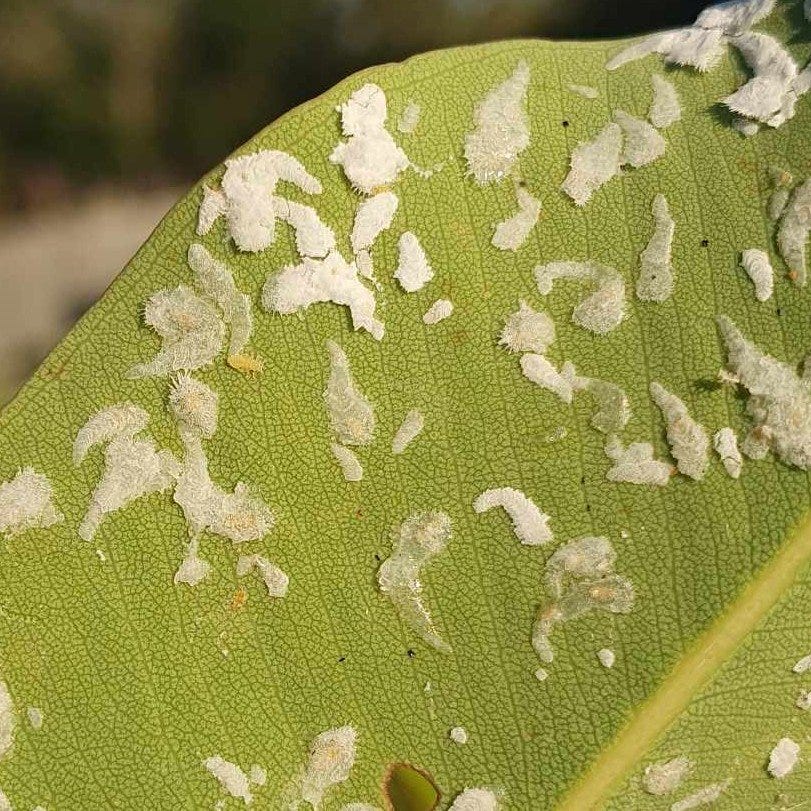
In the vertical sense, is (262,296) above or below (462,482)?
above

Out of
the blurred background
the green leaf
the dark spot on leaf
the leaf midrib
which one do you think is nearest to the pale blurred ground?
the blurred background

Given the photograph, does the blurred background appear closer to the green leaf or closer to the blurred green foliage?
the blurred green foliage

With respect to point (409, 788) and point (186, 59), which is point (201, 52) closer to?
point (186, 59)

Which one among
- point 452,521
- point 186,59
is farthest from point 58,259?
point 452,521

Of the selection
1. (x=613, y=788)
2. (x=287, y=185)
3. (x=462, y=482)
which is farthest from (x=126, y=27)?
(x=613, y=788)

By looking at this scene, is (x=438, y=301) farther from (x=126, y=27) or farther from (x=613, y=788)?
(x=126, y=27)

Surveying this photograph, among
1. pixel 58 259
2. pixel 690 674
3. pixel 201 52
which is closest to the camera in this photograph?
pixel 690 674

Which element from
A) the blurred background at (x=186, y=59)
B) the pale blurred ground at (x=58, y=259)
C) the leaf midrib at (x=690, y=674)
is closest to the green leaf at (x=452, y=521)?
the leaf midrib at (x=690, y=674)
